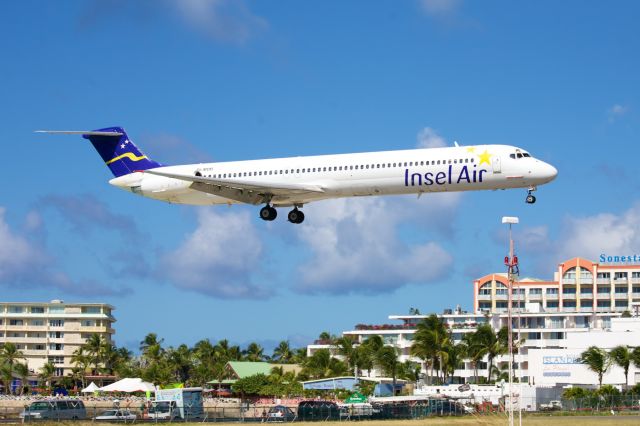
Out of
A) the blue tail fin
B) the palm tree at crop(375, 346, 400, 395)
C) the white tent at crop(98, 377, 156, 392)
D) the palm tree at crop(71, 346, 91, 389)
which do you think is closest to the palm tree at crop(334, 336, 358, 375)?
the palm tree at crop(375, 346, 400, 395)

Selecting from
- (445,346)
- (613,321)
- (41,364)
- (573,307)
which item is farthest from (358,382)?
(573,307)

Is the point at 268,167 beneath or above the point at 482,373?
above

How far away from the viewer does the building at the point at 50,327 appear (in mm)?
162375

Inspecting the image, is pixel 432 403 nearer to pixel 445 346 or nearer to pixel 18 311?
pixel 445 346

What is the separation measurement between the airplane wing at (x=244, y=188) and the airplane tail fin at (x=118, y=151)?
285 inches

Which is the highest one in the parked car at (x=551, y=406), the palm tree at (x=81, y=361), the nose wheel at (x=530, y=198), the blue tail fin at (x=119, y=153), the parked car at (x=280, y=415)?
the blue tail fin at (x=119, y=153)

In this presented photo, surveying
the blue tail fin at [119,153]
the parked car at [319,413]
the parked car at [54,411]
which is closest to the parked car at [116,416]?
the parked car at [54,411]

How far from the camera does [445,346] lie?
114188mm

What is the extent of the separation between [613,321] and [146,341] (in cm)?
8430

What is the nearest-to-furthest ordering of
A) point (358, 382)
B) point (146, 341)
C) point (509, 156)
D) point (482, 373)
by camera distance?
point (509, 156) → point (358, 382) → point (482, 373) → point (146, 341)

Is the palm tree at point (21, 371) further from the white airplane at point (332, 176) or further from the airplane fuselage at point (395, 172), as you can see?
the airplane fuselage at point (395, 172)

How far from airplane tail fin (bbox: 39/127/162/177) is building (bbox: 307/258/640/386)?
163 ft

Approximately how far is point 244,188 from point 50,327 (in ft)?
358

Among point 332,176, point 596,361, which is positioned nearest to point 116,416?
point 332,176
